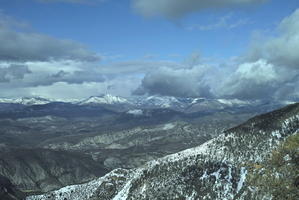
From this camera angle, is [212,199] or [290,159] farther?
[212,199]

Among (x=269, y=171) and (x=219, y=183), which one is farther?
(x=219, y=183)

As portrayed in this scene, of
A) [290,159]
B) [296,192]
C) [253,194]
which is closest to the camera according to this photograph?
[296,192]

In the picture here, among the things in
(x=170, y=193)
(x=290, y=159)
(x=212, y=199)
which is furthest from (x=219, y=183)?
(x=290, y=159)

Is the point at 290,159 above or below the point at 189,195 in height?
above

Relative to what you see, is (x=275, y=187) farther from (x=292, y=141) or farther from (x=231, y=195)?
(x=231, y=195)

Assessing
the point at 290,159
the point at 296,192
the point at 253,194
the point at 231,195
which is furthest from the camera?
the point at 231,195

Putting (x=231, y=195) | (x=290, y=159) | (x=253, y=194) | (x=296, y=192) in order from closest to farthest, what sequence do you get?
(x=296, y=192)
(x=290, y=159)
(x=253, y=194)
(x=231, y=195)

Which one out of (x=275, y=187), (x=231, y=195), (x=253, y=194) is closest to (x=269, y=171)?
(x=275, y=187)

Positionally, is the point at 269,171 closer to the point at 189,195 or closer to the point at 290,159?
the point at 290,159

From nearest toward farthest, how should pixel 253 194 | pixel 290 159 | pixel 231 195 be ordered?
pixel 290 159, pixel 253 194, pixel 231 195
